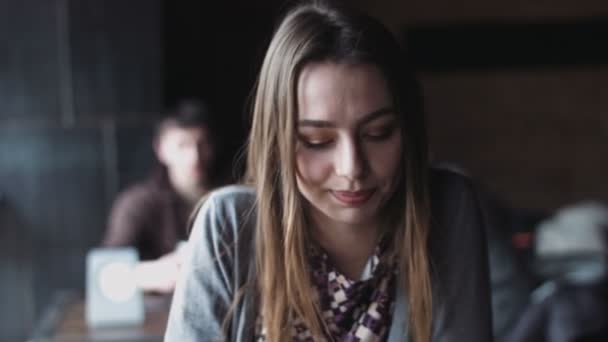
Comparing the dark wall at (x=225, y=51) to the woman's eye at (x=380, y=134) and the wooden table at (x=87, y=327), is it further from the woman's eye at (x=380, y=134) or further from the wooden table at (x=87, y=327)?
the woman's eye at (x=380, y=134)

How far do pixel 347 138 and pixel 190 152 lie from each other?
1756 millimetres

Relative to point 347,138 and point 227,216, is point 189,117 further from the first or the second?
point 347,138

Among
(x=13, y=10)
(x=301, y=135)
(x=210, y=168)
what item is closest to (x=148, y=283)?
(x=210, y=168)

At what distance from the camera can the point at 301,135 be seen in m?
1.05

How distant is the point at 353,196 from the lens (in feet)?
3.45

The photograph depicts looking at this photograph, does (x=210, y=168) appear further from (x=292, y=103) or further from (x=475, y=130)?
(x=475, y=130)

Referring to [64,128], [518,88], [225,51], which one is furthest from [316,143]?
[518,88]

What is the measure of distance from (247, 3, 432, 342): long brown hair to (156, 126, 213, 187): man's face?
1607mm

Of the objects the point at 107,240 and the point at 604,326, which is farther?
the point at 107,240

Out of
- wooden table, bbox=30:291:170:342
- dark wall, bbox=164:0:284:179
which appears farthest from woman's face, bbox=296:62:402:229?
dark wall, bbox=164:0:284:179

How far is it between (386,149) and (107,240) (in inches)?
79.0

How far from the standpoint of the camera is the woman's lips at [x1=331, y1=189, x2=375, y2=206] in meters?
1.05

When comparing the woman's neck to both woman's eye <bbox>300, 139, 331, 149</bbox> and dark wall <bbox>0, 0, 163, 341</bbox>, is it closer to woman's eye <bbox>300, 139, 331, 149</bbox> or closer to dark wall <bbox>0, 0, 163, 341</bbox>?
woman's eye <bbox>300, 139, 331, 149</bbox>

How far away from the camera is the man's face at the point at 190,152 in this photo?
273cm
